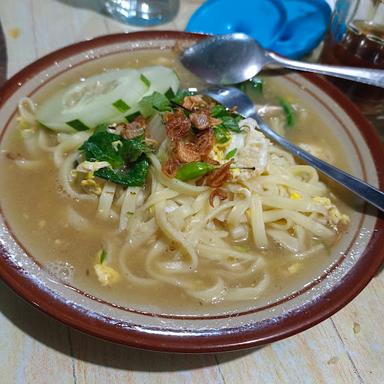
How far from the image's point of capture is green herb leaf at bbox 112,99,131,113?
1940mm

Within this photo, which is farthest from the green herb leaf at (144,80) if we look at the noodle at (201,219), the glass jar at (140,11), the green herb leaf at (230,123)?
the glass jar at (140,11)

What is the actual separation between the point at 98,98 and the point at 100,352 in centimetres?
104

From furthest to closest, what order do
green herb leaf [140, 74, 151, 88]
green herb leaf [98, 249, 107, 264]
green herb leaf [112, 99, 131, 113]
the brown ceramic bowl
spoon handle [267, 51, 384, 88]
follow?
1. spoon handle [267, 51, 384, 88]
2. green herb leaf [140, 74, 151, 88]
3. green herb leaf [112, 99, 131, 113]
4. green herb leaf [98, 249, 107, 264]
5. the brown ceramic bowl

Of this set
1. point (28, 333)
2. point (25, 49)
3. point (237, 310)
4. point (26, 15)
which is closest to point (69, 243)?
point (28, 333)

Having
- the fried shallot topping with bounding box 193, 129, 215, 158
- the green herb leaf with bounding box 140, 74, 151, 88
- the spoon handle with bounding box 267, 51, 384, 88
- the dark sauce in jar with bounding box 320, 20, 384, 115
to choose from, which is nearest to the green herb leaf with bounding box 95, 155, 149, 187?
the fried shallot topping with bounding box 193, 129, 215, 158

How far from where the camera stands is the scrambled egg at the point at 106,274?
1.48m

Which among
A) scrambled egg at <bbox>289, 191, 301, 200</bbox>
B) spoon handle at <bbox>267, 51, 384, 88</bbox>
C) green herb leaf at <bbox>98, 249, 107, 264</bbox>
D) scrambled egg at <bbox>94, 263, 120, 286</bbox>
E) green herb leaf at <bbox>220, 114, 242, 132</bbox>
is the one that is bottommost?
green herb leaf at <bbox>98, 249, 107, 264</bbox>

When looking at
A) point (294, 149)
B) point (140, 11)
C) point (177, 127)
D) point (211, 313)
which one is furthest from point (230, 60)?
point (211, 313)

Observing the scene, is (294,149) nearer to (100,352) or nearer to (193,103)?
(193,103)

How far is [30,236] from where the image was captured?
5.14 ft

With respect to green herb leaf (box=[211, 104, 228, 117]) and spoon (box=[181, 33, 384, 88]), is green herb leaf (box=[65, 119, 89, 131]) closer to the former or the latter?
green herb leaf (box=[211, 104, 228, 117])

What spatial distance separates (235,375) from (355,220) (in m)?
0.72

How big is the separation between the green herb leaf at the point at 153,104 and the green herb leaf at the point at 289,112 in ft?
1.99

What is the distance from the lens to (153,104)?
1.92 meters
